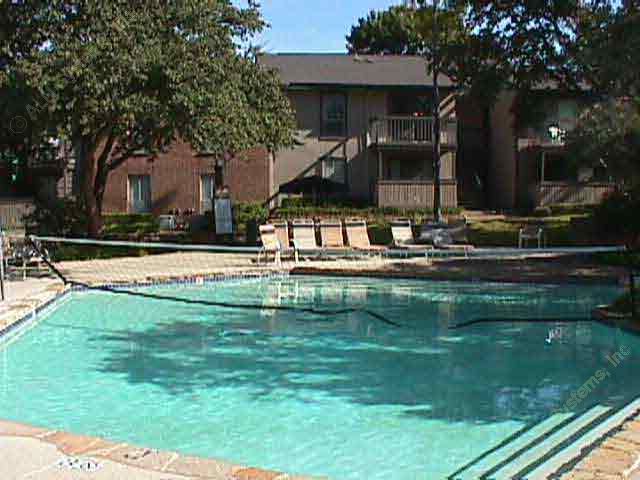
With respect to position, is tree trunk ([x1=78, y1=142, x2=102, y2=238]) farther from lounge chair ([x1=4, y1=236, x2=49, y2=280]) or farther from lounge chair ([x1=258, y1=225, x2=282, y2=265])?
lounge chair ([x1=258, y1=225, x2=282, y2=265])

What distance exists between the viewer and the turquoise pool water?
684 centimetres

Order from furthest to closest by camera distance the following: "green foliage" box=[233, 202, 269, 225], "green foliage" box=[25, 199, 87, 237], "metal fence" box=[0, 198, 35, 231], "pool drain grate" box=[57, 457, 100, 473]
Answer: "metal fence" box=[0, 198, 35, 231] → "green foliage" box=[233, 202, 269, 225] → "green foliage" box=[25, 199, 87, 237] → "pool drain grate" box=[57, 457, 100, 473]

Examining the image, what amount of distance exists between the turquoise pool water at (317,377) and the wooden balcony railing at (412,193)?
1773 centimetres

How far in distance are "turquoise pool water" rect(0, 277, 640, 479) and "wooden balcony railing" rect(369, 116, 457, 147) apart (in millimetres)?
19707

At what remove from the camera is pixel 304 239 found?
20672 millimetres

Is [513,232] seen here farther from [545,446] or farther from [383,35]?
[383,35]

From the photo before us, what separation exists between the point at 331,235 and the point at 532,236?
5922 millimetres

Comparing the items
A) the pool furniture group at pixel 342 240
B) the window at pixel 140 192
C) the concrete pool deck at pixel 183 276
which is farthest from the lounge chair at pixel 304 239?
the window at pixel 140 192

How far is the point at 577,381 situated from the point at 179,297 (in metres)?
8.93

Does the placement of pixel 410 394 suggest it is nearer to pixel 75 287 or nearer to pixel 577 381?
pixel 577 381

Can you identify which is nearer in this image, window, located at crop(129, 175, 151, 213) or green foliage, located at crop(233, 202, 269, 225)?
green foliage, located at crop(233, 202, 269, 225)

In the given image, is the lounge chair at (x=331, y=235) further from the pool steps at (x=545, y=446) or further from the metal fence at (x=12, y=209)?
the metal fence at (x=12, y=209)

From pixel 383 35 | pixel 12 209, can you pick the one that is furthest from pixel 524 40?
pixel 383 35

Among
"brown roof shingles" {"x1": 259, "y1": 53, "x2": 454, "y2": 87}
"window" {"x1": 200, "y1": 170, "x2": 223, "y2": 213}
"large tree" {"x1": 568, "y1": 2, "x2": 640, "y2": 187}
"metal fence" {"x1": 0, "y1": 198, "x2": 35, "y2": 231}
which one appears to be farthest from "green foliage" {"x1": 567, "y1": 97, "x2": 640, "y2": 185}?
"metal fence" {"x1": 0, "y1": 198, "x2": 35, "y2": 231}
